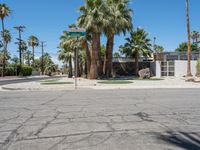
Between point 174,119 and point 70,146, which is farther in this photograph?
point 174,119

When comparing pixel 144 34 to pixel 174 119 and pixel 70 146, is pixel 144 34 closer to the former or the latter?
pixel 174 119

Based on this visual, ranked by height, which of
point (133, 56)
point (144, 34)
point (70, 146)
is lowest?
point (70, 146)

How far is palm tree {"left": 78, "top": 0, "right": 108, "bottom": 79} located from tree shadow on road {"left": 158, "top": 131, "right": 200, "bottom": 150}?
1042 inches

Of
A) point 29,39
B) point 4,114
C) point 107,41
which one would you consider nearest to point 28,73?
→ point 29,39

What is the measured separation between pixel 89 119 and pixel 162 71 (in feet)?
138

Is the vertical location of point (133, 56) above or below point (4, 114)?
above

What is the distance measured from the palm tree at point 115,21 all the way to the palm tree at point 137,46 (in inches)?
302

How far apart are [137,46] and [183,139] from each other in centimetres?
4229

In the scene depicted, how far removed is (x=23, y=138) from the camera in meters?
5.98

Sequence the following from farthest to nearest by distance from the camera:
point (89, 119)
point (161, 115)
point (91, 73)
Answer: point (91, 73) → point (161, 115) → point (89, 119)

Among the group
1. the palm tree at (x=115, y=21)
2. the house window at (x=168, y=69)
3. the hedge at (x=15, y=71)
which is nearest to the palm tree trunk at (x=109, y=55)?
the palm tree at (x=115, y=21)

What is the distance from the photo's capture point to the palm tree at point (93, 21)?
1264 inches

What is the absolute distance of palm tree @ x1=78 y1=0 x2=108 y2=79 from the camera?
3211cm

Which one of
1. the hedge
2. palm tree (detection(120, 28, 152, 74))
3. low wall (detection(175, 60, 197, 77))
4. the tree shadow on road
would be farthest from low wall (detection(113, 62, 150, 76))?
the tree shadow on road
